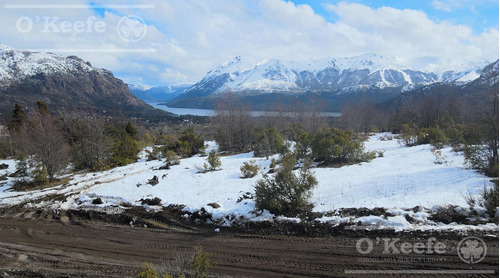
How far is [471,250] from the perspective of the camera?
5613mm

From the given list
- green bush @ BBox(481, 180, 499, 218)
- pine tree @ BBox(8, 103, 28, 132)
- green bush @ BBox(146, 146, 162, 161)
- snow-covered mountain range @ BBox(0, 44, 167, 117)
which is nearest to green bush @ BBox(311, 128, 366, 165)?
green bush @ BBox(481, 180, 499, 218)

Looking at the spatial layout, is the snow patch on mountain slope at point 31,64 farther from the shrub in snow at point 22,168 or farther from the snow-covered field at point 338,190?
the snow-covered field at point 338,190

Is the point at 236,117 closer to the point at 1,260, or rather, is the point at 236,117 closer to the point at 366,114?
the point at 1,260

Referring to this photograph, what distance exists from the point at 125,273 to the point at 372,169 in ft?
42.9

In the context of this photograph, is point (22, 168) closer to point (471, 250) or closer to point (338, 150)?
point (338, 150)

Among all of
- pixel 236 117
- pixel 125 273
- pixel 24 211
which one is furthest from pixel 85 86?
pixel 125 273

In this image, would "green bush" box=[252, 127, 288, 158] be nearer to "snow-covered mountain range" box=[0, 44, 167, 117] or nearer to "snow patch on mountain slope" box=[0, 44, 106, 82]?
"snow-covered mountain range" box=[0, 44, 167, 117]

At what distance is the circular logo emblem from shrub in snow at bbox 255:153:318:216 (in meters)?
4.29

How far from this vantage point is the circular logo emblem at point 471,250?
534 centimetres

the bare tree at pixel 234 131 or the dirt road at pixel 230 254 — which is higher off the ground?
the bare tree at pixel 234 131

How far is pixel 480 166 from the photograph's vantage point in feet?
36.9

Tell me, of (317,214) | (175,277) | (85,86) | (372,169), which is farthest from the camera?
(85,86)

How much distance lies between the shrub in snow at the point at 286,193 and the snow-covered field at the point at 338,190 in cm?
39

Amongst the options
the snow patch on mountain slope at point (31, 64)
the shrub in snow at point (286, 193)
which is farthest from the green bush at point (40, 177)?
the snow patch on mountain slope at point (31, 64)
